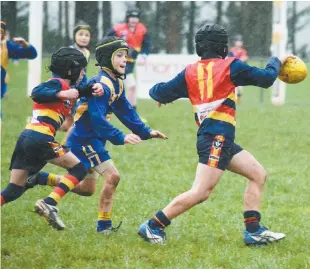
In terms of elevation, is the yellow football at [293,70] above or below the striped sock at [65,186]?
above

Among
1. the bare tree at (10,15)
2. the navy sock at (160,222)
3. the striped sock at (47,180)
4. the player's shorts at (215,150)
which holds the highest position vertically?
the bare tree at (10,15)

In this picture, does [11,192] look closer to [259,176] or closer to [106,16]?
[259,176]

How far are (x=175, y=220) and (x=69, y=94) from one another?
173 cm

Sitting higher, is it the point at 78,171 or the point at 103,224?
the point at 78,171

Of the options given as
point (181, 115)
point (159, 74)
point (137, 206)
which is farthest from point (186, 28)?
point (137, 206)

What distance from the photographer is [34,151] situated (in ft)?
22.2

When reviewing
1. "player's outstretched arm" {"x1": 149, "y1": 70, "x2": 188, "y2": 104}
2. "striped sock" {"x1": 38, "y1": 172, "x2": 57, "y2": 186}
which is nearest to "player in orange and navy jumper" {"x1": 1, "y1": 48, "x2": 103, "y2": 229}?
"striped sock" {"x1": 38, "y1": 172, "x2": 57, "y2": 186}

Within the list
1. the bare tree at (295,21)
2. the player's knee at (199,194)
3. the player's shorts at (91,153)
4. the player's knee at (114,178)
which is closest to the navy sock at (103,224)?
the player's knee at (114,178)

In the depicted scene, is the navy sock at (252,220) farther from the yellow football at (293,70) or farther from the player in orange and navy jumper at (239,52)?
the player in orange and navy jumper at (239,52)

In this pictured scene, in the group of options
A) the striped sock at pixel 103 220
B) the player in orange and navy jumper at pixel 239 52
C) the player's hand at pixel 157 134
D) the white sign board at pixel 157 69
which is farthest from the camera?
the white sign board at pixel 157 69

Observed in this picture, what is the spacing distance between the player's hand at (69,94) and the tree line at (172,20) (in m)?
17.2

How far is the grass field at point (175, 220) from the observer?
6.02m

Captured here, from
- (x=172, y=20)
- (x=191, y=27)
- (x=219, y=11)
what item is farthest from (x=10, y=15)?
(x=219, y=11)

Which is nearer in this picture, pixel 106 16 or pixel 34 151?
pixel 34 151
